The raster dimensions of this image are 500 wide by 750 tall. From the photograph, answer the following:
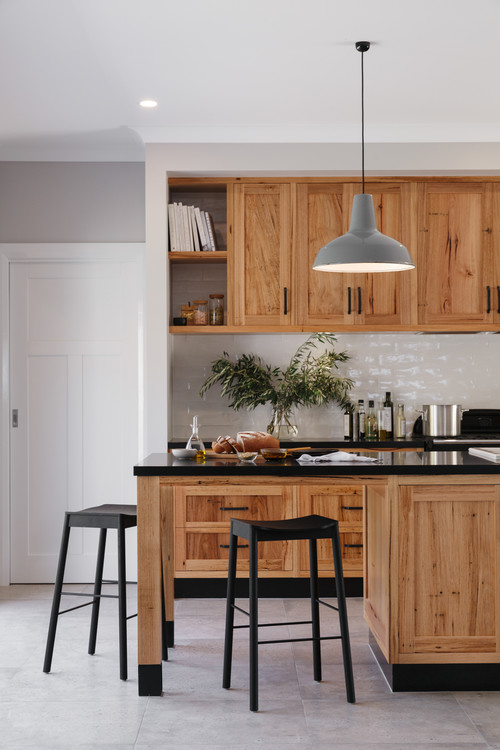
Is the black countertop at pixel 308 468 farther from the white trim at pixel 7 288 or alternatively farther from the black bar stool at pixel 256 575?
the white trim at pixel 7 288

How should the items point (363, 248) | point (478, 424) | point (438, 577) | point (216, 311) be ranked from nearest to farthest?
1. point (438, 577)
2. point (363, 248)
3. point (216, 311)
4. point (478, 424)

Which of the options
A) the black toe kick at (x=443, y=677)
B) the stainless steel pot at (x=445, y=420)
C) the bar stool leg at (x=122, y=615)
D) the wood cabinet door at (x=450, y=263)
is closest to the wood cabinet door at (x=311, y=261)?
the wood cabinet door at (x=450, y=263)

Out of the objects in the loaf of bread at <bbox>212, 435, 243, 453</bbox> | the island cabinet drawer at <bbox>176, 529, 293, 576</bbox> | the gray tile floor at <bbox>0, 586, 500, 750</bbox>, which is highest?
the loaf of bread at <bbox>212, 435, 243, 453</bbox>

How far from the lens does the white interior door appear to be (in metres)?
5.09

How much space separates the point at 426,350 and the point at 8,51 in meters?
3.21

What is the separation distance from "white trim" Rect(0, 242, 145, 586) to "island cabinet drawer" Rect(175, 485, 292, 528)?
1.90 ft

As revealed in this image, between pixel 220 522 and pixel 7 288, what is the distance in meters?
2.10

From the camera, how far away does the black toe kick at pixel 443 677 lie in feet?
10.3

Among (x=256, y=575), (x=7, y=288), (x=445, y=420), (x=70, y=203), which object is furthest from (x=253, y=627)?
(x=70, y=203)

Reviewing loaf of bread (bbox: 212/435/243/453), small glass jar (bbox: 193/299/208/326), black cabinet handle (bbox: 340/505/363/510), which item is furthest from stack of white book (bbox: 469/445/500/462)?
small glass jar (bbox: 193/299/208/326)

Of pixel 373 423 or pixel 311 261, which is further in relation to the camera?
pixel 373 423

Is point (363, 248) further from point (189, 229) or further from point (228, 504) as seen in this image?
point (228, 504)

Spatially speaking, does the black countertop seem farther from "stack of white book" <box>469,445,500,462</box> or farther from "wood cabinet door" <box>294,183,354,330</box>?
"wood cabinet door" <box>294,183,354,330</box>

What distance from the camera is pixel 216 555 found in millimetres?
4672
